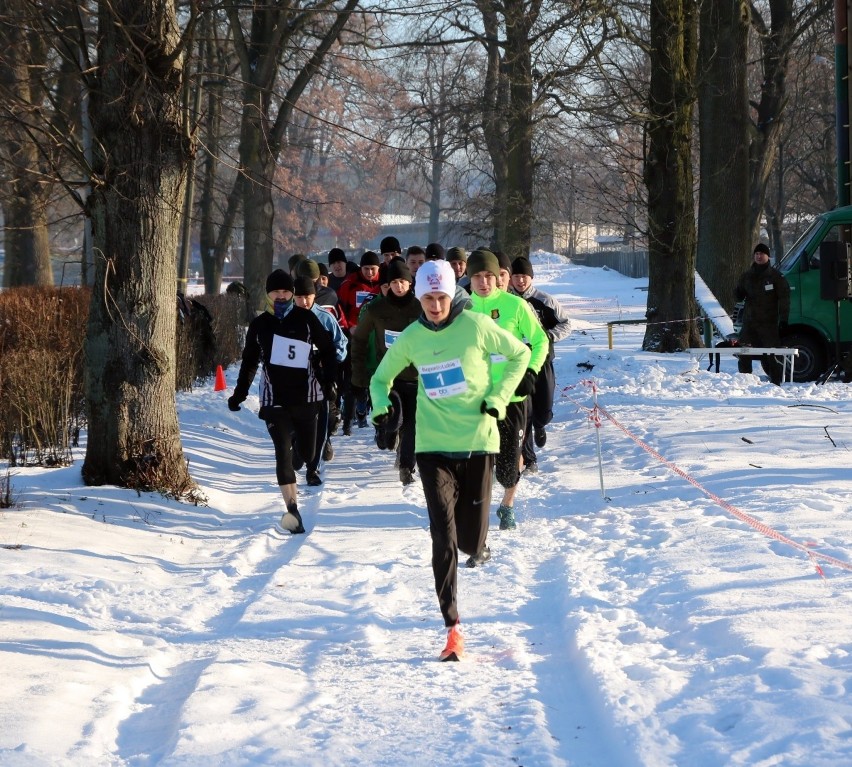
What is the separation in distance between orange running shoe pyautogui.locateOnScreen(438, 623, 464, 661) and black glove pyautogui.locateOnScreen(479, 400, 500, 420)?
110cm

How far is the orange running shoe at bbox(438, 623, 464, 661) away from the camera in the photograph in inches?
231

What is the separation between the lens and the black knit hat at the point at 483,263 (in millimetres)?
8789

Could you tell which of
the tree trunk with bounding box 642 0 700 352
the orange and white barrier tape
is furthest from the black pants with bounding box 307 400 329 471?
the tree trunk with bounding box 642 0 700 352

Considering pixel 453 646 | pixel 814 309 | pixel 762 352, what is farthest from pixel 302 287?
pixel 814 309

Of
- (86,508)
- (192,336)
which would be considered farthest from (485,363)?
(192,336)

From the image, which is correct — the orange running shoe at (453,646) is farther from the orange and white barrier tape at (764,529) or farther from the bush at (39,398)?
the bush at (39,398)

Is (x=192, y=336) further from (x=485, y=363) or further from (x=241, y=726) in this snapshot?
(x=241, y=726)

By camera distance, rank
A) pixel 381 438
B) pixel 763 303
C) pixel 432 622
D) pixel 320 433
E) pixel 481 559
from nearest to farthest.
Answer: pixel 432 622, pixel 381 438, pixel 481 559, pixel 320 433, pixel 763 303

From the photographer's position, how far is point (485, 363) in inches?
251

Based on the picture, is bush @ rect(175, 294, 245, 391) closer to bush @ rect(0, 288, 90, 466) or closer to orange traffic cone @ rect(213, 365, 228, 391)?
orange traffic cone @ rect(213, 365, 228, 391)

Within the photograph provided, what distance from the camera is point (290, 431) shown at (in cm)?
974

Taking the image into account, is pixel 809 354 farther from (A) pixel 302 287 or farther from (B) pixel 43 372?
(B) pixel 43 372

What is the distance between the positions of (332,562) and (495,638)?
7.20 feet

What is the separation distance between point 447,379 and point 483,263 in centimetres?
271
